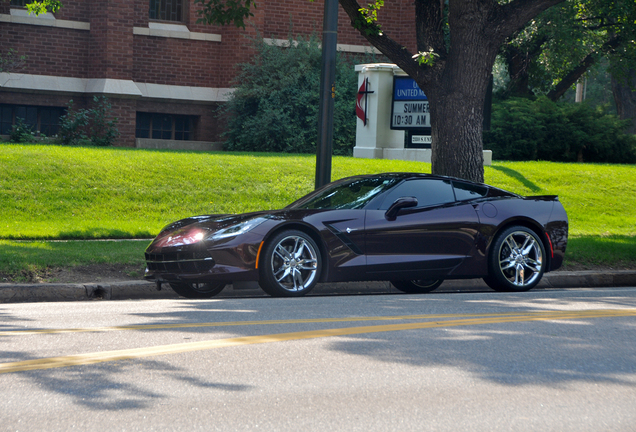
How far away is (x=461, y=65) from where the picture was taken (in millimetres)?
11320

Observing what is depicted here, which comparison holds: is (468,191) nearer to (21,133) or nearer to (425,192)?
(425,192)

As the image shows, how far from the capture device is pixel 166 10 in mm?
24281

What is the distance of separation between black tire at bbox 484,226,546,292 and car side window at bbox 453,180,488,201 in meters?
0.53

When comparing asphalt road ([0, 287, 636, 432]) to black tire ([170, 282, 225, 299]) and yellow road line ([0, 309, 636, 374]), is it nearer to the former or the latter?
yellow road line ([0, 309, 636, 374])

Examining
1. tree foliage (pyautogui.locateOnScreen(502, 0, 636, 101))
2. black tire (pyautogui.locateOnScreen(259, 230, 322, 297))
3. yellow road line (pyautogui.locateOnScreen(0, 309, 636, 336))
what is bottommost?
yellow road line (pyautogui.locateOnScreen(0, 309, 636, 336))

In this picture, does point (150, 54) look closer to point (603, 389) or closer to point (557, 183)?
point (557, 183)

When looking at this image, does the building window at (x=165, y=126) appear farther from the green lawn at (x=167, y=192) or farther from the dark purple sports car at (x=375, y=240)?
the dark purple sports car at (x=375, y=240)

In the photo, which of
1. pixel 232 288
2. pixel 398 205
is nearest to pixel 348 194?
pixel 398 205

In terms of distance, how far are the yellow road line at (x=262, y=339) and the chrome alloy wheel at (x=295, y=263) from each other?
72.9 inches

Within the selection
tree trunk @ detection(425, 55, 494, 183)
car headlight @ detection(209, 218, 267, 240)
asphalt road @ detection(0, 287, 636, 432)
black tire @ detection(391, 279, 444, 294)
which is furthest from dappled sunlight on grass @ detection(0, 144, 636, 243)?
asphalt road @ detection(0, 287, 636, 432)

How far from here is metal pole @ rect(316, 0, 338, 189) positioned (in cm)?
1027

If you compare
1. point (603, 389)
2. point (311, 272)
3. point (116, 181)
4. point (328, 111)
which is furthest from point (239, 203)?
point (603, 389)

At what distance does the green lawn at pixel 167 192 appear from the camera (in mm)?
11352

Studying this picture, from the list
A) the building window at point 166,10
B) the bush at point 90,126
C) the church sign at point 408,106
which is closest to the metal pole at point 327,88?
the church sign at point 408,106
